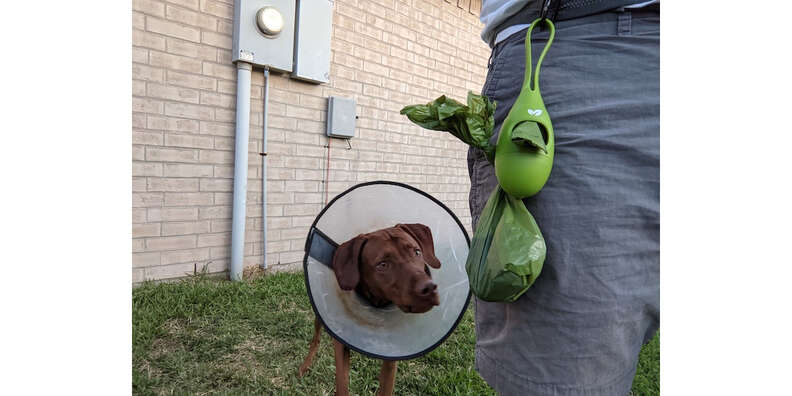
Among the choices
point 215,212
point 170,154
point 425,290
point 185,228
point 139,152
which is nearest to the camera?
point 425,290

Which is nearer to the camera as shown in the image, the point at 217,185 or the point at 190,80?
the point at 190,80

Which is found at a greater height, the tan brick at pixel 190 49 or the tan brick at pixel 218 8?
the tan brick at pixel 218 8

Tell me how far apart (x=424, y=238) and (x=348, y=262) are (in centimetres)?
22

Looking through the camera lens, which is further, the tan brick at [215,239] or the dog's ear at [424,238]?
the tan brick at [215,239]

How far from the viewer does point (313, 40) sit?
310cm

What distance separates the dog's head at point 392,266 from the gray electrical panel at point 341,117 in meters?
2.47

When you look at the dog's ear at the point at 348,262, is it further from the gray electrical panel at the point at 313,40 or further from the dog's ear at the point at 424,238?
the gray electrical panel at the point at 313,40

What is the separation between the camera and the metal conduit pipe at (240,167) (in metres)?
2.86

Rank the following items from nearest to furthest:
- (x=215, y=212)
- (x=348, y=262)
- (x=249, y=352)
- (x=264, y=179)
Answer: (x=348, y=262), (x=249, y=352), (x=215, y=212), (x=264, y=179)

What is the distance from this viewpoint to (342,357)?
1173 mm

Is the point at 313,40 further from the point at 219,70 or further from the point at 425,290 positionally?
the point at 425,290

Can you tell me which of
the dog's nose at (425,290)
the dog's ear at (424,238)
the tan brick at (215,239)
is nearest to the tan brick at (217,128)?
the tan brick at (215,239)

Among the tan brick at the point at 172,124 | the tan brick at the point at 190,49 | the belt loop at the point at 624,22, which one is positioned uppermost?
the tan brick at the point at 190,49

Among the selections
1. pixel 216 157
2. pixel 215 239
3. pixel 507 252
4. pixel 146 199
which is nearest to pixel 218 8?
pixel 216 157
